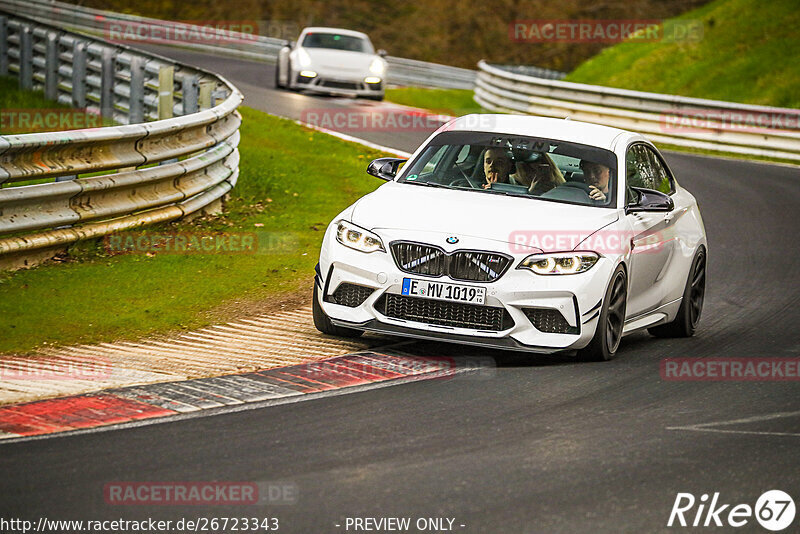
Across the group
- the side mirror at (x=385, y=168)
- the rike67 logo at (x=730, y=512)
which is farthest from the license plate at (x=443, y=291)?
the rike67 logo at (x=730, y=512)

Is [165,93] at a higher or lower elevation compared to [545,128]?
lower

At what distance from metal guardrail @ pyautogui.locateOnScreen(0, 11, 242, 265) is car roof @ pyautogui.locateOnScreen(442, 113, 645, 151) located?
3.11 m

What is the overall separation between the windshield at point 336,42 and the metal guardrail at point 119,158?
9394 mm

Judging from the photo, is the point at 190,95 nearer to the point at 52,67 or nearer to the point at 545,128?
the point at 52,67

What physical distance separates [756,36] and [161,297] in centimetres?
2650

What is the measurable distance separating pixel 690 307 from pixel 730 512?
182 inches

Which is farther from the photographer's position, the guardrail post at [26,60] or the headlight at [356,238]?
the guardrail post at [26,60]

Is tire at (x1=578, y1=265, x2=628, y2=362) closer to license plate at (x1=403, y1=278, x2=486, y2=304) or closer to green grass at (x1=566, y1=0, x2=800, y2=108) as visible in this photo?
license plate at (x1=403, y1=278, x2=486, y2=304)

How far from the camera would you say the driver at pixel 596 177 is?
9094 millimetres

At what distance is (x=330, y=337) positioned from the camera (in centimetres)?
895

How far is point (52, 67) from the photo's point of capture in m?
20.1

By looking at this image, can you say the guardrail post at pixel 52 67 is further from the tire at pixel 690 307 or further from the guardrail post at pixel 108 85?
the tire at pixel 690 307

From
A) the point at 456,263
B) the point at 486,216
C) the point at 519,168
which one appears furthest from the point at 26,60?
the point at 456,263

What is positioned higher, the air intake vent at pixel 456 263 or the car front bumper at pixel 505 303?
the air intake vent at pixel 456 263
